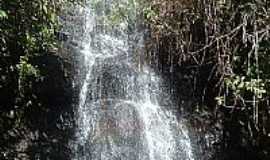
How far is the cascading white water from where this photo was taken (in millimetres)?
6551

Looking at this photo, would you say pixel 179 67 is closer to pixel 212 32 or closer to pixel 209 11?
pixel 212 32

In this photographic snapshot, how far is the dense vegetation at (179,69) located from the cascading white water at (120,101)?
0.75 feet

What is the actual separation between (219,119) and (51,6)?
9.58ft

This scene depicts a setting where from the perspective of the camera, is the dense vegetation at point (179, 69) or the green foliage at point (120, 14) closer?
the dense vegetation at point (179, 69)

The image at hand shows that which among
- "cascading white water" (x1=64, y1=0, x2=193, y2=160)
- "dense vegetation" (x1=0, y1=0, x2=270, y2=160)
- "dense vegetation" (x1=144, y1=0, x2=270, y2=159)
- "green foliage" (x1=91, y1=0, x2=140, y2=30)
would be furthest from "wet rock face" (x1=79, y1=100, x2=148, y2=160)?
"green foliage" (x1=91, y1=0, x2=140, y2=30)

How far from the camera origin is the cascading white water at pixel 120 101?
21.5 feet

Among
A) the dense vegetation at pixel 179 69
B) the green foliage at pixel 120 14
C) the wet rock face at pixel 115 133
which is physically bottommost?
the wet rock face at pixel 115 133

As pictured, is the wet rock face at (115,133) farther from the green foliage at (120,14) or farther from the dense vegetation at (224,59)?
the green foliage at (120,14)

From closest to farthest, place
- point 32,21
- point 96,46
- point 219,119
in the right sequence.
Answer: point 32,21
point 219,119
point 96,46

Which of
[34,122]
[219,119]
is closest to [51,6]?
[34,122]

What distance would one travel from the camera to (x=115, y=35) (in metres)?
8.03

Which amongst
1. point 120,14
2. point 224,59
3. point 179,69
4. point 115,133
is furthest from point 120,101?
point 224,59

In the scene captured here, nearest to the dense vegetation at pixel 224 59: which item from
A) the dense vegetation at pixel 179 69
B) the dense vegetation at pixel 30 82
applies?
the dense vegetation at pixel 179 69

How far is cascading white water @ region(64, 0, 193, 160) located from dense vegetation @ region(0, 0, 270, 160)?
0.75 ft
